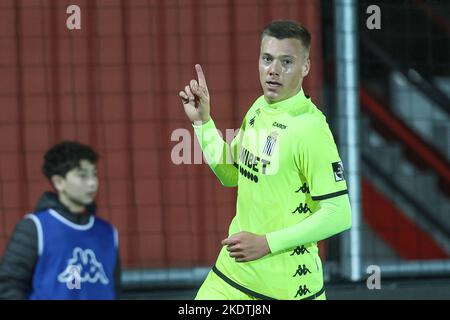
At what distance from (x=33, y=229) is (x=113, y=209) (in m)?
2.75

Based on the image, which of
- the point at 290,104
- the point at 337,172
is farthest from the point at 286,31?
the point at 337,172

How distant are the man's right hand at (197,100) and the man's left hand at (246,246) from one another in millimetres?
659

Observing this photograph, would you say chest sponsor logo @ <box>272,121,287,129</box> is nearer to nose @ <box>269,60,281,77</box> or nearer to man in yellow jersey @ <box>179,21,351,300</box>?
man in yellow jersey @ <box>179,21,351,300</box>

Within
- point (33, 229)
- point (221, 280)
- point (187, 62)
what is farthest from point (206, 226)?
point (221, 280)

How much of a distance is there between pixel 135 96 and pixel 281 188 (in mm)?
3730

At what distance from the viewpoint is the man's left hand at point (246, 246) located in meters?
4.29

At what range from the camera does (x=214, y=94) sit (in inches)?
320

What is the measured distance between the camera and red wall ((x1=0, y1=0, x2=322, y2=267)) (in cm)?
796

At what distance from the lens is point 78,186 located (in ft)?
18.8

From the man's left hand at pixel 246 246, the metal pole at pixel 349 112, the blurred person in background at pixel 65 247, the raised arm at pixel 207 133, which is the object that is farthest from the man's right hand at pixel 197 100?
the metal pole at pixel 349 112

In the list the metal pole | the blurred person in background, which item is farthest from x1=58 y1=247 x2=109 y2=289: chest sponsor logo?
the metal pole

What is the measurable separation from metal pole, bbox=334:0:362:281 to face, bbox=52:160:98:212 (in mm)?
2682

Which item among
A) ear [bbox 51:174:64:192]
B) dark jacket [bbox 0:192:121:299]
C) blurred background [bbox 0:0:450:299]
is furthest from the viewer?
blurred background [bbox 0:0:450:299]

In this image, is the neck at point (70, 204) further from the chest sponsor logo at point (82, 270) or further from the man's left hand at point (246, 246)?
the man's left hand at point (246, 246)
